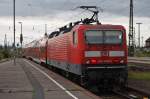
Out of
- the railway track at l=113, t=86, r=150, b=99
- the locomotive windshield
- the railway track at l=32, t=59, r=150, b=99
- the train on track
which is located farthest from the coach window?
the railway track at l=113, t=86, r=150, b=99

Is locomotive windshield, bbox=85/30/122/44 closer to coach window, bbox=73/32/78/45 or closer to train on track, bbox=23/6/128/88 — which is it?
train on track, bbox=23/6/128/88

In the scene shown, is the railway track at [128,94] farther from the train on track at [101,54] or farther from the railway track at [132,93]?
the train on track at [101,54]

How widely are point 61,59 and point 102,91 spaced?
22.3 feet

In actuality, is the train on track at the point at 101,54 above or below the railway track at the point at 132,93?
above

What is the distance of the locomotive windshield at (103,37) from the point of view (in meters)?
20.7

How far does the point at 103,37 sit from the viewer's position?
20.8 metres

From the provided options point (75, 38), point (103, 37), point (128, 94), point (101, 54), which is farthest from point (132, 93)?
point (75, 38)

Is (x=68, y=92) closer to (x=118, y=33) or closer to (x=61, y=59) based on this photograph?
(x=118, y=33)

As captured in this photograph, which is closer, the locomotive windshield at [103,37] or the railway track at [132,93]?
the railway track at [132,93]

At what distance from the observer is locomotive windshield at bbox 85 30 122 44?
20656 mm

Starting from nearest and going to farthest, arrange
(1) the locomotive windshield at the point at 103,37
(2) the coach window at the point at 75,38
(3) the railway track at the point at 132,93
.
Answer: (3) the railway track at the point at 132,93 < (1) the locomotive windshield at the point at 103,37 < (2) the coach window at the point at 75,38

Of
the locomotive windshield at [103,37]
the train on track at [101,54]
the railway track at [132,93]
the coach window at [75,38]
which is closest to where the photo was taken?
the railway track at [132,93]

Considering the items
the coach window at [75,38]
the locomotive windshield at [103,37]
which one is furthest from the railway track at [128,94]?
the coach window at [75,38]

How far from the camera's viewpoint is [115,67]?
20.3 metres
